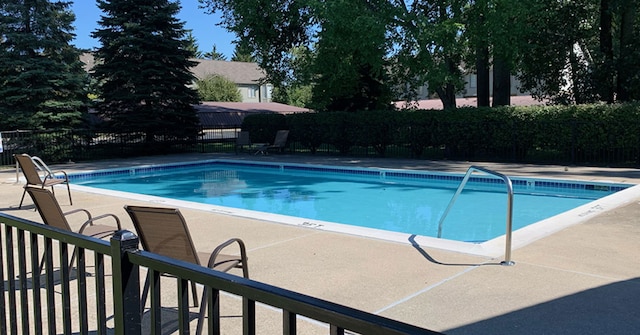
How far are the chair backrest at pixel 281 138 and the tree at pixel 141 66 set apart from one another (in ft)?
15.4

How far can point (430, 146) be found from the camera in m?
19.4

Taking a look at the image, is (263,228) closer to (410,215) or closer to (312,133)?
(410,215)

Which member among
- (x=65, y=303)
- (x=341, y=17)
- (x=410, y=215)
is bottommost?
(x=410, y=215)

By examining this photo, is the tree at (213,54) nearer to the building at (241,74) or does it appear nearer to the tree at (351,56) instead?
the building at (241,74)

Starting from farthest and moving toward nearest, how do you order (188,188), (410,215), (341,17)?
(341,17)
(188,188)
(410,215)

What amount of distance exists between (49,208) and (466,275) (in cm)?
399

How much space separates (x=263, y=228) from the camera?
7418 millimetres

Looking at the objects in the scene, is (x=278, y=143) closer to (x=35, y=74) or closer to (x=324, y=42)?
(x=324, y=42)

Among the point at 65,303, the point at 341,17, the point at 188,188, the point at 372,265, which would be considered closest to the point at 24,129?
the point at 188,188

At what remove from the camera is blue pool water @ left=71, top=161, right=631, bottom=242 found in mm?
10320

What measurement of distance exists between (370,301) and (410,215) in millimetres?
6660

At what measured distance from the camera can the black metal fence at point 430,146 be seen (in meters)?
15.7

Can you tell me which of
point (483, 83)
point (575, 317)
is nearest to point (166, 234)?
point (575, 317)

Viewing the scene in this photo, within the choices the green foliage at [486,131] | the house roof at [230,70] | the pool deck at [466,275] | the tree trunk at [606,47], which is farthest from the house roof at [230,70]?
the pool deck at [466,275]
